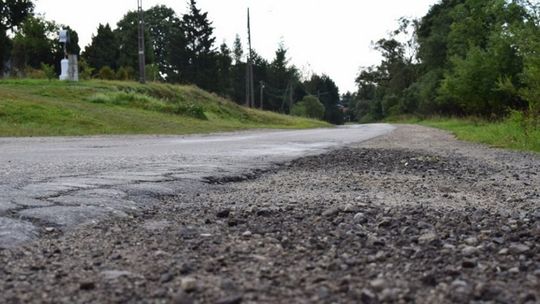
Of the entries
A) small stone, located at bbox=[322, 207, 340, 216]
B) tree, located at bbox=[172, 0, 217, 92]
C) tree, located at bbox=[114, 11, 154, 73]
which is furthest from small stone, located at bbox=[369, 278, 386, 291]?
tree, located at bbox=[172, 0, 217, 92]

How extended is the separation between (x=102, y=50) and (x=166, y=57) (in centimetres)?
2046

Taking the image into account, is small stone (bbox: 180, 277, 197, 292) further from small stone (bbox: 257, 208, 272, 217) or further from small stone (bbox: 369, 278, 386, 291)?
small stone (bbox: 257, 208, 272, 217)

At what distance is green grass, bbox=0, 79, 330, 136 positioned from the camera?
53.3 ft

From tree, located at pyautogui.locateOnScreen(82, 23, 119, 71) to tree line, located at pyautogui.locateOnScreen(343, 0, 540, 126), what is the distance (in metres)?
30.7

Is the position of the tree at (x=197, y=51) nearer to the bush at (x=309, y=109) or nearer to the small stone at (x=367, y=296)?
the bush at (x=309, y=109)

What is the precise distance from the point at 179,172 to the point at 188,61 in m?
66.3

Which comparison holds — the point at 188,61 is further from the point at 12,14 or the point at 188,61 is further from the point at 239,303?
the point at 239,303

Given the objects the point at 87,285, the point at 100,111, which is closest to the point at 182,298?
the point at 87,285

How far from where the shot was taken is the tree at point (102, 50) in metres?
54.8

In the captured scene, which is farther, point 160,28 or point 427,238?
point 160,28

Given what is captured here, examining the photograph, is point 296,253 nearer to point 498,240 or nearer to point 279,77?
point 498,240

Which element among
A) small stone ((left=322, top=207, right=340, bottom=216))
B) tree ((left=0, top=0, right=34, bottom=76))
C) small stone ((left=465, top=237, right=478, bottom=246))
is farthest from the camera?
tree ((left=0, top=0, right=34, bottom=76))

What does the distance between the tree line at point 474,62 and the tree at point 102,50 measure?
30697 mm

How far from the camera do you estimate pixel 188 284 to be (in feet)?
5.63
